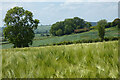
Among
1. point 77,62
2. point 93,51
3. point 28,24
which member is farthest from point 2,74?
point 28,24

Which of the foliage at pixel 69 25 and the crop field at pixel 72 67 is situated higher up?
the foliage at pixel 69 25

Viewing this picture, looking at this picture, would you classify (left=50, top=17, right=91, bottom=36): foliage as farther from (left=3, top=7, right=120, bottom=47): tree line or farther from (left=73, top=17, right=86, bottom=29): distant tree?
(left=3, top=7, right=120, bottom=47): tree line

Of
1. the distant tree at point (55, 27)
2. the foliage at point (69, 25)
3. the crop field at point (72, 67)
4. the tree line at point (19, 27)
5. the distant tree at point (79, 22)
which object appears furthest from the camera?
the distant tree at point (79, 22)

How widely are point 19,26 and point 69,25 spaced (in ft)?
289

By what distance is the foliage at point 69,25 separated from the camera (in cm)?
13750

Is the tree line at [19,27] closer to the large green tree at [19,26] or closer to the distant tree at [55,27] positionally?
the large green tree at [19,26]

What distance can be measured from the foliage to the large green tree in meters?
75.9

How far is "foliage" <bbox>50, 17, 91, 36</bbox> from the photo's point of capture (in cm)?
13750

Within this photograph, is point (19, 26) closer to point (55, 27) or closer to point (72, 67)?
point (72, 67)

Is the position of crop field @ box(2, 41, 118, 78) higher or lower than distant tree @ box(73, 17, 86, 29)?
lower

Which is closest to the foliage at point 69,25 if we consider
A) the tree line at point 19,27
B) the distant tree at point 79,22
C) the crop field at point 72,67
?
the distant tree at point 79,22

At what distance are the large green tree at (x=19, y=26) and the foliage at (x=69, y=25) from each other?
75854 mm

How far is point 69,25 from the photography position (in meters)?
145

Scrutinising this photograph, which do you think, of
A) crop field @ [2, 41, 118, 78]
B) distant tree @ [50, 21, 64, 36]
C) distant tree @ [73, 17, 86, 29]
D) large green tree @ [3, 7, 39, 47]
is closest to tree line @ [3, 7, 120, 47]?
large green tree @ [3, 7, 39, 47]
